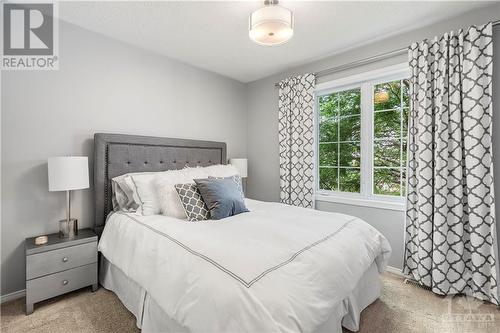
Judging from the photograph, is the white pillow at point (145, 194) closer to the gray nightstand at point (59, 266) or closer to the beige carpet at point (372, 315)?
the gray nightstand at point (59, 266)

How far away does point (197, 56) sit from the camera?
116 inches

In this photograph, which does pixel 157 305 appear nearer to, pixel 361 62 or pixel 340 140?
pixel 340 140

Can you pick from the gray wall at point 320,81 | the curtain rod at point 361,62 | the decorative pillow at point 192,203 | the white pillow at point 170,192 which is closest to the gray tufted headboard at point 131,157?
the white pillow at point 170,192

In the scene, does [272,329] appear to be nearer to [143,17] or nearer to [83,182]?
[83,182]

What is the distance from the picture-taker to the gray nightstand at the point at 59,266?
71.4 inches

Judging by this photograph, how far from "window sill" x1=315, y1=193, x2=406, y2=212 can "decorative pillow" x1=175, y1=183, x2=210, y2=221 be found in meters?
1.70

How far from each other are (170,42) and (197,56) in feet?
1.34

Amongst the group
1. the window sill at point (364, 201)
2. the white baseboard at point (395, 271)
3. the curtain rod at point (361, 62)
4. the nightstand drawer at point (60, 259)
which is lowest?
the white baseboard at point (395, 271)

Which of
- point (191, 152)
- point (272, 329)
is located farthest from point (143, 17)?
point (272, 329)

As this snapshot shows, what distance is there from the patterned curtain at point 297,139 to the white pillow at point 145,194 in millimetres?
1777

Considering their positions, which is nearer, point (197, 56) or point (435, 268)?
point (435, 268)

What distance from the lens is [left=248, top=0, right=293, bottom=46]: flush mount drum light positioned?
1678mm

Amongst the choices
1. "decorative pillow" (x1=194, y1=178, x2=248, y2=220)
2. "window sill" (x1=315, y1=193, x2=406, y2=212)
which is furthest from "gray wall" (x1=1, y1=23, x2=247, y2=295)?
"window sill" (x1=315, y1=193, x2=406, y2=212)

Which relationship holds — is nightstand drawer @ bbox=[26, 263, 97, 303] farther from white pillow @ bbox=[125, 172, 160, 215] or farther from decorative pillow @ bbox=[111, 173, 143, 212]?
white pillow @ bbox=[125, 172, 160, 215]
